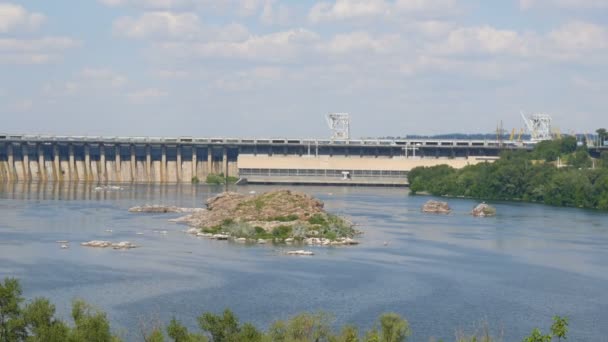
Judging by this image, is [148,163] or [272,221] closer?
[272,221]

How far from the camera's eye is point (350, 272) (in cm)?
3744

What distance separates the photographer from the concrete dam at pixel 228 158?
90562 mm

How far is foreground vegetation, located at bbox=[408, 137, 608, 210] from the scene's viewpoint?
228ft

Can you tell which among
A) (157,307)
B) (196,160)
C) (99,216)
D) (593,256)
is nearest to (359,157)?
(196,160)

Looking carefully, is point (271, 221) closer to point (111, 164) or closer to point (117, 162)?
point (117, 162)

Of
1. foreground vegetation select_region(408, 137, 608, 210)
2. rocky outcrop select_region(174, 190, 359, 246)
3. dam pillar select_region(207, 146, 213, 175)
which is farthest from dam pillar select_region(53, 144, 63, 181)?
rocky outcrop select_region(174, 190, 359, 246)

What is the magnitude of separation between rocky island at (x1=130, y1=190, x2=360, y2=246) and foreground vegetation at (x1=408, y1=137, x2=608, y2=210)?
78.8 ft

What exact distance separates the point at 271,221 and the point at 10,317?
91.8 feet

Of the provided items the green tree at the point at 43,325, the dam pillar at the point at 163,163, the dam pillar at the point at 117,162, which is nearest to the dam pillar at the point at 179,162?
the dam pillar at the point at 163,163

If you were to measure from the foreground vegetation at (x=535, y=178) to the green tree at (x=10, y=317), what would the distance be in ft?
170

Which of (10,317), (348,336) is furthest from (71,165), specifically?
(348,336)

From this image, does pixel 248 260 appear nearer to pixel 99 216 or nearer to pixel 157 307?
pixel 157 307

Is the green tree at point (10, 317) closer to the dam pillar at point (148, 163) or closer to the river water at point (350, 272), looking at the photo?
the river water at point (350, 272)

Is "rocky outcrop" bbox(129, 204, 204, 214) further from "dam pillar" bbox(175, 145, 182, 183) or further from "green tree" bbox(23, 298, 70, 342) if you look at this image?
"green tree" bbox(23, 298, 70, 342)
